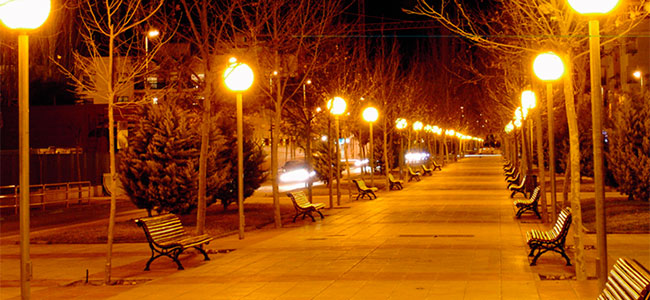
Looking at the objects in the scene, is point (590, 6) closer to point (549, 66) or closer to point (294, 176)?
point (549, 66)

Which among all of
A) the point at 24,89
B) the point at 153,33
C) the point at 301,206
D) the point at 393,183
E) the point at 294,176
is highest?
the point at 153,33

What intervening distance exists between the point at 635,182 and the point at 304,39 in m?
10.4

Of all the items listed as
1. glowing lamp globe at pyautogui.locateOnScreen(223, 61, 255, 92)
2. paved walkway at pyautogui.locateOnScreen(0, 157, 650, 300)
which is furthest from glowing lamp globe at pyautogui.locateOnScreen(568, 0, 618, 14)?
glowing lamp globe at pyautogui.locateOnScreen(223, 61, 255, 92)

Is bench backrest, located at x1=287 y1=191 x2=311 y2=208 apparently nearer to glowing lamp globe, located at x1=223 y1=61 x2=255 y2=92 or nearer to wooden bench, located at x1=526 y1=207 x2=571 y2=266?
glowing lamp globe, located at x1=223 y1=61 x2=255 y2=92

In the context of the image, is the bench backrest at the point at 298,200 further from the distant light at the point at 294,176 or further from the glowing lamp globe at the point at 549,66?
the distant light at the point at 294,176

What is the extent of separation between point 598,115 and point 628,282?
2.59 metres

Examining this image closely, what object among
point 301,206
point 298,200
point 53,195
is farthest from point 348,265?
point 53,195

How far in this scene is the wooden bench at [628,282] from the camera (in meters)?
5.69

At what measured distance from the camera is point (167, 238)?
13.5 m

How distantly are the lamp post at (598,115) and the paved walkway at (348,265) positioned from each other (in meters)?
1.74

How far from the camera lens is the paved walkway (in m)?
10.5

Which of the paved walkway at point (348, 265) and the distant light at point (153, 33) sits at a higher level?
the distant light at point (153, 33)

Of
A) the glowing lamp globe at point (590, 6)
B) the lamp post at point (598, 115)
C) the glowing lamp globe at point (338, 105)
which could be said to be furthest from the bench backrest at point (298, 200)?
the glowing lamp globe at point (590, 6)

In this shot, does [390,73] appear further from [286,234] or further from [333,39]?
[286,234]
